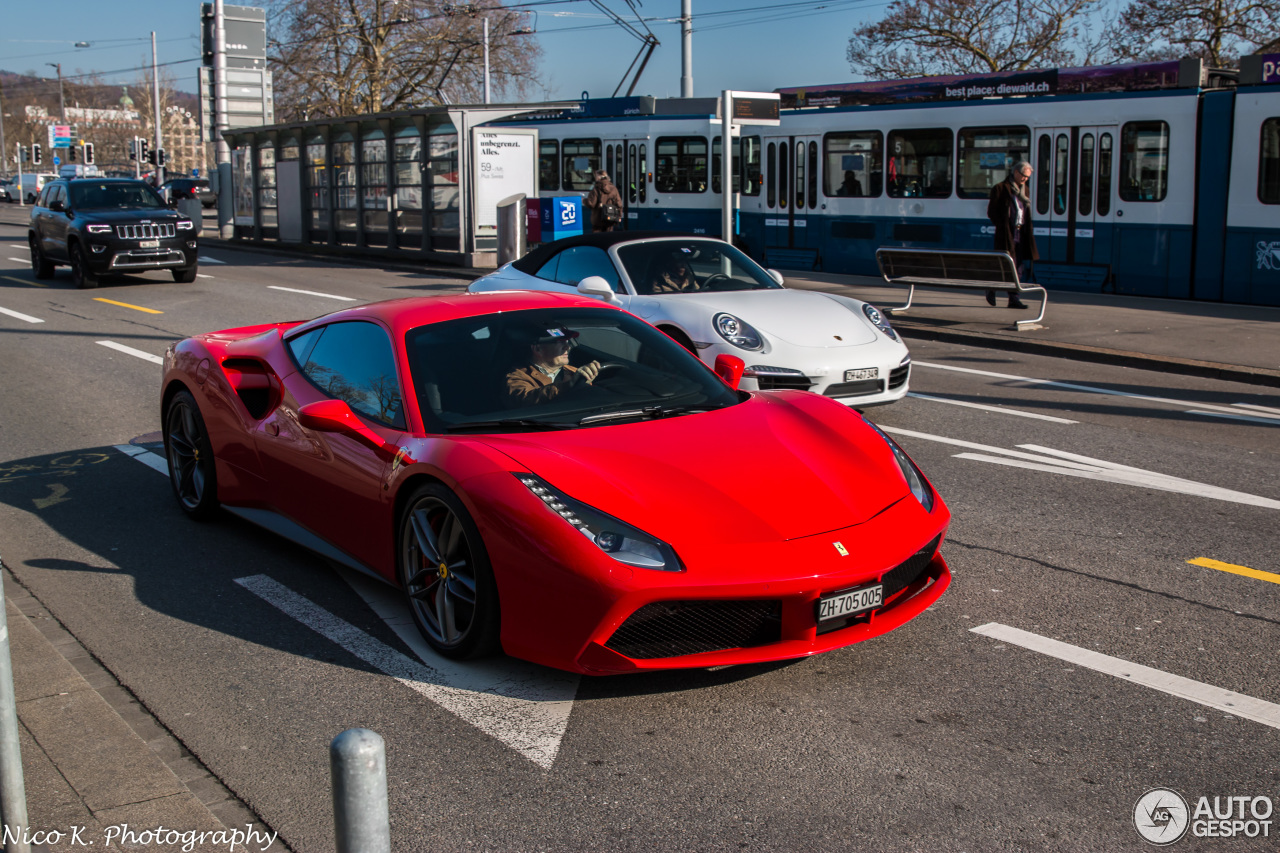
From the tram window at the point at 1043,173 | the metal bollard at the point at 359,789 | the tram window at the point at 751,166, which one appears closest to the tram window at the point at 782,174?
the tram window at the point at 751,166

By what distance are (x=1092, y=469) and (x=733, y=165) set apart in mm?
18030

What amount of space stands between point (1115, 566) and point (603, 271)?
17.2 feet

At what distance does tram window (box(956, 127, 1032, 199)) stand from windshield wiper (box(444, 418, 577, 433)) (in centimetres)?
1651

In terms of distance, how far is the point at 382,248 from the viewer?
92.1 feet

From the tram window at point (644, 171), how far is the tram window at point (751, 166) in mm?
2246

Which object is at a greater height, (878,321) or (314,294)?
(878,321)

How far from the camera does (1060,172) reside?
18.8m

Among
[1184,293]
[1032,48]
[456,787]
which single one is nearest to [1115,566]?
[456,787]

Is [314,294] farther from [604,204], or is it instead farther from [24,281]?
[24,281]

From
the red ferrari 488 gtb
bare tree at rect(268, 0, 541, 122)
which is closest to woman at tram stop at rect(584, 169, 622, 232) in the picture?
the red ferrari 488 gtb

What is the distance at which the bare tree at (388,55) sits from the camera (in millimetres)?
51062

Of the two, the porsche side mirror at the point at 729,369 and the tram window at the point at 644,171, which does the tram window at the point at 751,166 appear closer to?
the tram window at the point at 644,171

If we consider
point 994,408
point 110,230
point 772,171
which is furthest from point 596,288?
point 772,171

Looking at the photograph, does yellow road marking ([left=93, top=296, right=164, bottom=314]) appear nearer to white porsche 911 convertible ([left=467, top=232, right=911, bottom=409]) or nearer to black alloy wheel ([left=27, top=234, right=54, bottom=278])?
black alloy wheel ([left=27, top=234, right=54, bottom=278])
